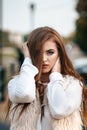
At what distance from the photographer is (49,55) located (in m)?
3.61

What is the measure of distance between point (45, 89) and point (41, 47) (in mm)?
276

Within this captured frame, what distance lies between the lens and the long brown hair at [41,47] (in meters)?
3.57

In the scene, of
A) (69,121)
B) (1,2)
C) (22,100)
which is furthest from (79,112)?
(1,2)

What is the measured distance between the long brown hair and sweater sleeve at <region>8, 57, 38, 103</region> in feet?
0.17

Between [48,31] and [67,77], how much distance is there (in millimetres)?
331

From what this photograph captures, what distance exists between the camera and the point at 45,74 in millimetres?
3658

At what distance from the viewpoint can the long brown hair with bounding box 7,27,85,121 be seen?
357 centimetres

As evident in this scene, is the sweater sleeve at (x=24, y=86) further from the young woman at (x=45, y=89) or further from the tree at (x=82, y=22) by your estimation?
the tree at (x=82, y=22)

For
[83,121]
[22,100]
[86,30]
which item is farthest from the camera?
[86,30]

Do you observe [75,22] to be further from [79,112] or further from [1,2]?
[79,112]

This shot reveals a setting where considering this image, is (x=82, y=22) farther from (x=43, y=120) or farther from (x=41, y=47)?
(x=43, y=120)

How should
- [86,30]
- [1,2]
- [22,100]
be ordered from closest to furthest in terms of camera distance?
[22,100]
[1,2]
[86,30]

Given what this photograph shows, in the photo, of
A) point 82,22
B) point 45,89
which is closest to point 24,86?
point 45,89

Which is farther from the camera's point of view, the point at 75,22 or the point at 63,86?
the point at 75,22
